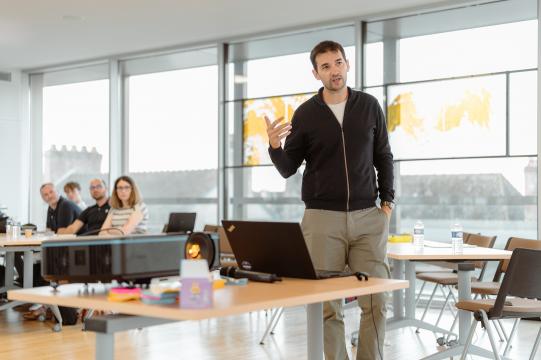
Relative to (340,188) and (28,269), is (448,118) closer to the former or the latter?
(28,269)

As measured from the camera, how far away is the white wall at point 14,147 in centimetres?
1161

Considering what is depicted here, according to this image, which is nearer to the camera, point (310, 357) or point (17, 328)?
point (310, 357)

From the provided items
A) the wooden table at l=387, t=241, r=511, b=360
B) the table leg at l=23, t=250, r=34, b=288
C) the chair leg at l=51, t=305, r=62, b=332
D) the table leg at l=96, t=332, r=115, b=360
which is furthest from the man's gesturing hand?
the table leg at l=23, t=250, r=34, b=288

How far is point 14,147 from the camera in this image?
11.7 metres

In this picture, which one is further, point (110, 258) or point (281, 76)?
point (281, 76)

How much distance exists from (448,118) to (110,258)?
6065mm

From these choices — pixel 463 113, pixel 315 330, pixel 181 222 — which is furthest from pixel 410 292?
pixel 315 330

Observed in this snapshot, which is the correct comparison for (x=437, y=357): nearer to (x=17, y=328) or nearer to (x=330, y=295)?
(x=330, y=295)

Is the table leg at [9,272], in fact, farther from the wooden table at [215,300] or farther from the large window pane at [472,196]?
the wooden table at [215,300]

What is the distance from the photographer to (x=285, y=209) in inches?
357

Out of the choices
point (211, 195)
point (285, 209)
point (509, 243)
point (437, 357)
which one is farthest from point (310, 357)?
point (211, 195)

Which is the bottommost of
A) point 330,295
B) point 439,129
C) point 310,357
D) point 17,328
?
point 17,328

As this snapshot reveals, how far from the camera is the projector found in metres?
2.33

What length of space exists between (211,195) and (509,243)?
4852mm
